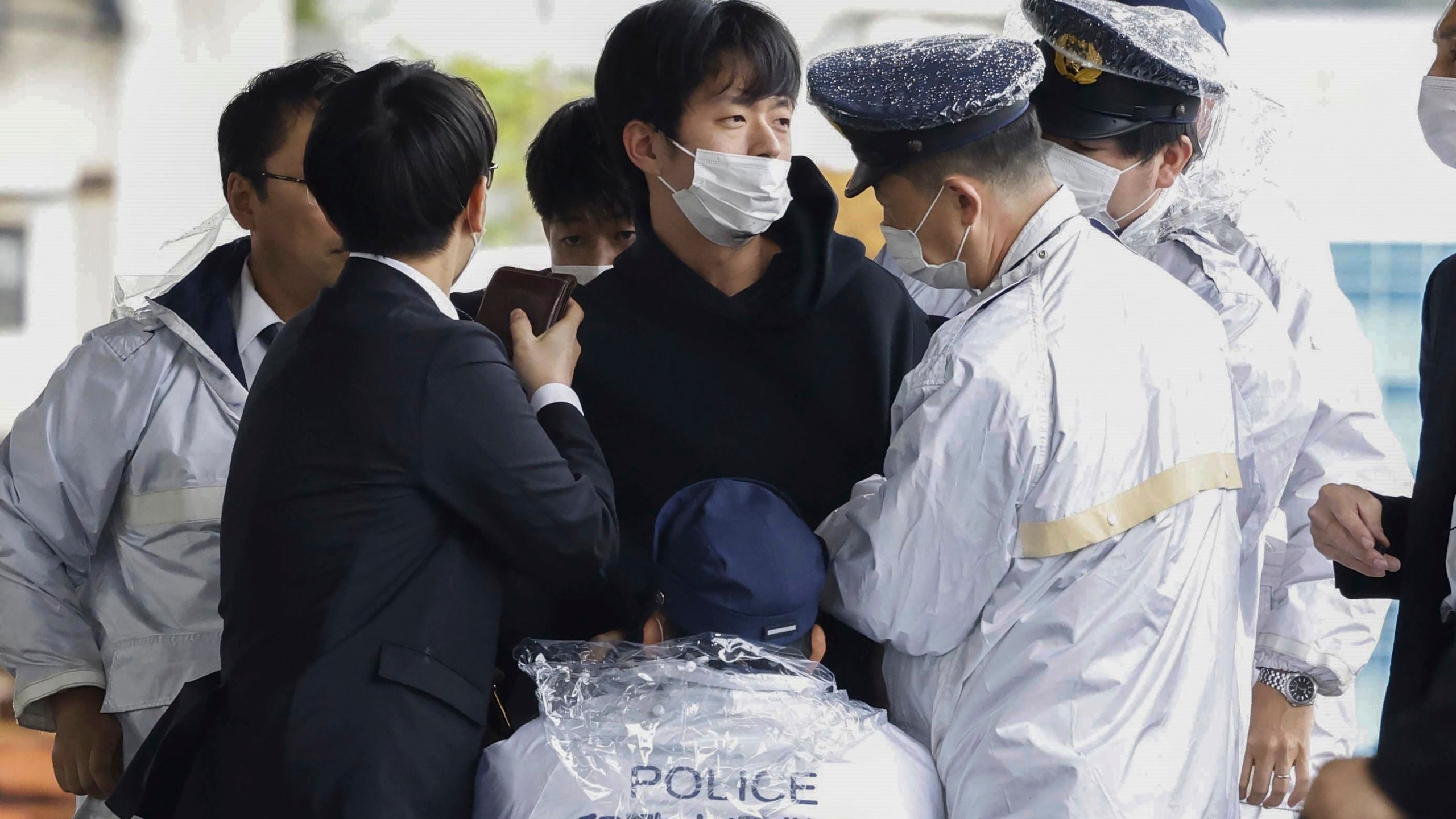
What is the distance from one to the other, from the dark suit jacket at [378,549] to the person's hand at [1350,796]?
2.47 feet

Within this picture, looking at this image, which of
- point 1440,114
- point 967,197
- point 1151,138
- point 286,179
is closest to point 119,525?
point 286,179

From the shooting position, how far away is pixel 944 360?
1.48m

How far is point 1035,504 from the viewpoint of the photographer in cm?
145

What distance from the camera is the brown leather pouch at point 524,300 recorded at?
164 cm

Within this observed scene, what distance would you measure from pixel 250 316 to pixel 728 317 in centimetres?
73

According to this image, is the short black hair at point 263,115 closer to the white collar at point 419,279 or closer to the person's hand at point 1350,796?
the white collar at point 419,279

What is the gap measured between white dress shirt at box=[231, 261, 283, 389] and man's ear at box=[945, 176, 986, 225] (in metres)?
1.04

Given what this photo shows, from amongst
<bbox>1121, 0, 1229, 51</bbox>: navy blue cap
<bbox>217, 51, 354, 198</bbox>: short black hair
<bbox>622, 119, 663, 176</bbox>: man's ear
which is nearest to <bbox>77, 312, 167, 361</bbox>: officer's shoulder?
<bbox>217, 51, 354, 198</bbox>: short black hair

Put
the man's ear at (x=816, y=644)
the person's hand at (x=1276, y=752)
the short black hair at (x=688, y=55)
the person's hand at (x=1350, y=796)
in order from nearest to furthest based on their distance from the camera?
the person's hand at (x=1350, y=796)
the man's ear at (x=816, y=644)
the short black hair at (x=688, y=55)
the person's hand at (x=1276, y=752)

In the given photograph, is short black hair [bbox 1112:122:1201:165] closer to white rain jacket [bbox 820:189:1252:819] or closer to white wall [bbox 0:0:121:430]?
white rain jacket [bbox 820:189:1252:819]

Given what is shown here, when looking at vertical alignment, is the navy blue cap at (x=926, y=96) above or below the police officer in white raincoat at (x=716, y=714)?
above

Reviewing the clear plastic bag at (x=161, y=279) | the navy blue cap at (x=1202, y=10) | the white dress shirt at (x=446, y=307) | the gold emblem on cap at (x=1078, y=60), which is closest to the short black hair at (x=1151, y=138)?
the gold emblem on cap at (x=1078, y=60)

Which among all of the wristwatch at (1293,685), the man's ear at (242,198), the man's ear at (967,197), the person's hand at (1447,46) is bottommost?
the wristwatch at (1293,685)

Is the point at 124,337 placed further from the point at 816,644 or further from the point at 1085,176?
the point at 1085,176
